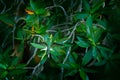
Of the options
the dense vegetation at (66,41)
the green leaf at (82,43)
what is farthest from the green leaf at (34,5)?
the green leaf at (82,43)

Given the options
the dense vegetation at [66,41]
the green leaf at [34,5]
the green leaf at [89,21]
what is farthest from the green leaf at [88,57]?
the green leaf at [34,5]

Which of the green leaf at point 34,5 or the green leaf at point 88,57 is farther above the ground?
the green leaf at point 34,5

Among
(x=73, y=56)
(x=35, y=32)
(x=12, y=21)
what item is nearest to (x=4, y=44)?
(x=12, y=21)

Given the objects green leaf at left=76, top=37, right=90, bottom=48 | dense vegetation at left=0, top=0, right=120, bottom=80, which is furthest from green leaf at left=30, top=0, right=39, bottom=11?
green leaf at left=76, top=37, right=90, bottom=48

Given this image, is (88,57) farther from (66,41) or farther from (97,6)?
(97,6)

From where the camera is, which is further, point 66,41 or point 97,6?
point 66,41

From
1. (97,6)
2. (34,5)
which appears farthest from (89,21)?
(34,5)

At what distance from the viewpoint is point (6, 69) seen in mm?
1147

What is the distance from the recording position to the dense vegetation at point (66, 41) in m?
1.13

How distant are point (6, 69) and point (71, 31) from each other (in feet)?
1.16

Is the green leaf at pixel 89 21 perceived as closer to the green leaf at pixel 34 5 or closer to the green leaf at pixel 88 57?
the green leaf at pixel 88 57

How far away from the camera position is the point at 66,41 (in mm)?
1201

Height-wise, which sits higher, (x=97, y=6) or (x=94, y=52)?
(x=97, y=6)

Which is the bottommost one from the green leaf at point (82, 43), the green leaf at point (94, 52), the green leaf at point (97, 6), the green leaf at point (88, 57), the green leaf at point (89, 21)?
the green leaf at point (88, 57)
